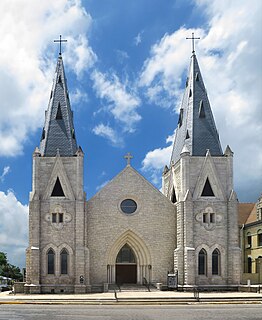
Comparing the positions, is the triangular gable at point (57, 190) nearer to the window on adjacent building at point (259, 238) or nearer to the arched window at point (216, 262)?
the arched window at point (216, 262)

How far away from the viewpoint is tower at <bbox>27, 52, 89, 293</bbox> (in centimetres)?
4543

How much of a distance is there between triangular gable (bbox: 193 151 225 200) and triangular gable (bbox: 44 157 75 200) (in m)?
10.9

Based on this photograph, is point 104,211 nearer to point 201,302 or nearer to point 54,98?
point 54,98

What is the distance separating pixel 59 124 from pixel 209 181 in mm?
13983

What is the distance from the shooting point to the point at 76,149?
162 feet

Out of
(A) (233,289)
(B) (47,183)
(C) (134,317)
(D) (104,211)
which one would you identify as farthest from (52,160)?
(C) (134,317)

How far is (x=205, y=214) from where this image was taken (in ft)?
156

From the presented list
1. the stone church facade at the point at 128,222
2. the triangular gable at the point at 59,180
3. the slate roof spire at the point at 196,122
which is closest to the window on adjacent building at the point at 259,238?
the stone church facade at the point at 128,222

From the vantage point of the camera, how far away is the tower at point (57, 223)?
4543 cm

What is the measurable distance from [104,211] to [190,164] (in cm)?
838

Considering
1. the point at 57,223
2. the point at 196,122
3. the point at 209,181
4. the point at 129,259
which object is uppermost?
the point at 196,122

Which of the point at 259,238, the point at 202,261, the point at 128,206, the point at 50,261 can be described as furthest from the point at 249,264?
the point at 50,261

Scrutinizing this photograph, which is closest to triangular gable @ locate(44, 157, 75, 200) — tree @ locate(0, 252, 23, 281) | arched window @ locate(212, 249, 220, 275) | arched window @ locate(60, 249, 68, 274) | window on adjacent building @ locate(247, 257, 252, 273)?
arched window @ locate(60, 249, 68, 274)

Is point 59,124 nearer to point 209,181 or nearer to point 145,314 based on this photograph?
point 209,181
